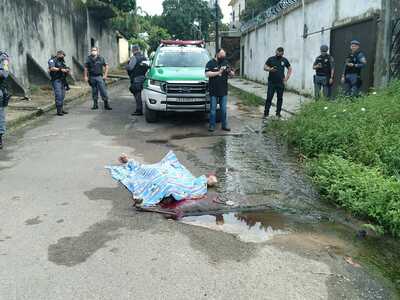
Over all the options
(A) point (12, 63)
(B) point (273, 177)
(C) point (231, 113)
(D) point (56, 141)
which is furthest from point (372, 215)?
(A) point (12, 63)

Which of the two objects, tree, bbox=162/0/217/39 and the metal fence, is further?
tree, bbox=162/0/217/39

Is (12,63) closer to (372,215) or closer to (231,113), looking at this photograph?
(231,113)

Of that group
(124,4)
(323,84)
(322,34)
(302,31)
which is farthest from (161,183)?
(124,4)

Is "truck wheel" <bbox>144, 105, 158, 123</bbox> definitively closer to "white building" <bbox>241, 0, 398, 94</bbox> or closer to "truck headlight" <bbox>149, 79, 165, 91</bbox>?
"truck headlight" <bbox>149, 79, 165, 91</bbox>

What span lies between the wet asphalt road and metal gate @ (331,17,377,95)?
6.63 meters

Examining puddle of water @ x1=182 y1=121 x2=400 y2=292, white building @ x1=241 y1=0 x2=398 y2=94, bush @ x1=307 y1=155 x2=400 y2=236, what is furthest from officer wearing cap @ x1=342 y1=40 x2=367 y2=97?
bush @ x1=307 y1=155 x2=400 y2=236

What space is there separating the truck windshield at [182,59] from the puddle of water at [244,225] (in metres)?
7.23

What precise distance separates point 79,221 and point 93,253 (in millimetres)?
824

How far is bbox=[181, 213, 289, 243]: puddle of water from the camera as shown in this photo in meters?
4.29

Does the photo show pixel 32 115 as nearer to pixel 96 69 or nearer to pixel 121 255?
pixel 96 69

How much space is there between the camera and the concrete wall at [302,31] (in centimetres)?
1327

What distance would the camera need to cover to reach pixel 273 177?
631 centimetres

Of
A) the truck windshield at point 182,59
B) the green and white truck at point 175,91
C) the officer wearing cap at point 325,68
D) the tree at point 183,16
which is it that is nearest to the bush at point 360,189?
the green and white truck at point 175,91

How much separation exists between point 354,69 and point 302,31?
733 centimetres
